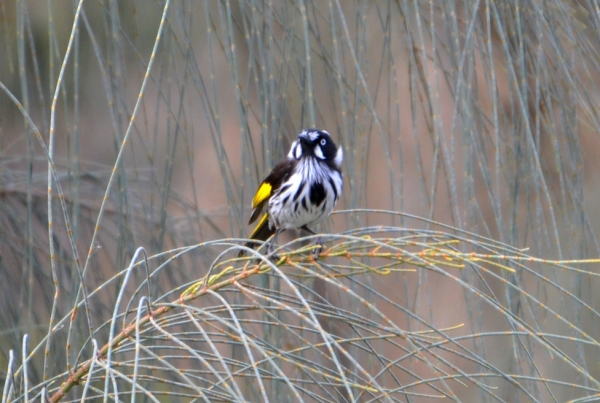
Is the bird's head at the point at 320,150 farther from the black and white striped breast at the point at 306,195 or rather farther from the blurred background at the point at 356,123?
the blurred background at the point at 356,123

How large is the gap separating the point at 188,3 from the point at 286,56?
0.61 ft

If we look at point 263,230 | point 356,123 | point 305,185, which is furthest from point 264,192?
point 356,123

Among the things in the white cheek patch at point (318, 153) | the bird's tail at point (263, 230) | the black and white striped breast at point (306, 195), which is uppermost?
the white cheek patch at point (318, 153)

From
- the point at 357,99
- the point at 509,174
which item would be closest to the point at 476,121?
the point at 509,174

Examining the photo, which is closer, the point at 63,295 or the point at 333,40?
the point at 333,40

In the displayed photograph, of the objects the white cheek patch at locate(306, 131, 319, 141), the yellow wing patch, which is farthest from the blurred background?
the white cheek patch at locate(306, 131, 319, 141)

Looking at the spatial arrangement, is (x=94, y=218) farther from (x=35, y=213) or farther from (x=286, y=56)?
(x=286, y=56)

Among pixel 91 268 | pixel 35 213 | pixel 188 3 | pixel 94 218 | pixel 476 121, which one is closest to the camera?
pixel 188 3

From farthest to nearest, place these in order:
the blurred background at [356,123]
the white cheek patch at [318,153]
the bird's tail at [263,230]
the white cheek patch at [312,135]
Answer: the bird's tail at [263,230] < the white cheek patch at [318,153] < the white cheek patch at [312,135] < the blurred background at [356,123]

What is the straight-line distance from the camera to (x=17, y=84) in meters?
2.19

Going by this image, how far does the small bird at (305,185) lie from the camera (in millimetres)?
1976

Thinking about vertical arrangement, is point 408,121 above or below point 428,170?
above

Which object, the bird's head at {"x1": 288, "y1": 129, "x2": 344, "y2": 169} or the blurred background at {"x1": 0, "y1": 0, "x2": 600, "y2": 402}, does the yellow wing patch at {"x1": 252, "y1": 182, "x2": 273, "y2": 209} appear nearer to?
the bird's head at {"x1": 288, "y1": 129, "x2": 344, "y2": 169}

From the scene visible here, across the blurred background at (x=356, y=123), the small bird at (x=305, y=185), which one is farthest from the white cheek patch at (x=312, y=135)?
the blurred background at (x=356, y=123)
